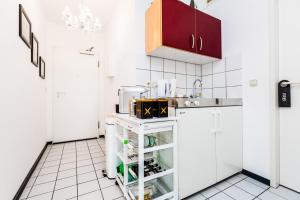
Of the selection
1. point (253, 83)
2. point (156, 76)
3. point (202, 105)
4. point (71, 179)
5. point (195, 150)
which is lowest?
point (71, 179)

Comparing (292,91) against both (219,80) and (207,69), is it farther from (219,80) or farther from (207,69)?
(207,69)

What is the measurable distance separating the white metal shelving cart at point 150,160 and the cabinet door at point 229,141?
0.55m

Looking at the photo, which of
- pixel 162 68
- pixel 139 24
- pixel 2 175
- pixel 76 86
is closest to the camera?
pixel 2 175

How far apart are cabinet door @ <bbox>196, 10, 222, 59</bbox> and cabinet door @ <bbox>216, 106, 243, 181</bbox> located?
0.74m

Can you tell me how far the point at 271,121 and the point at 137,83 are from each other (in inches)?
55.6

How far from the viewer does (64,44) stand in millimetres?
3271

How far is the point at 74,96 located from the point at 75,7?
1.75 m

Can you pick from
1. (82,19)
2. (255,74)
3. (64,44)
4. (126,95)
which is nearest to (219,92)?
(255,74)

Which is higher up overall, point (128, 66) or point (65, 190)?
point (128, 66)

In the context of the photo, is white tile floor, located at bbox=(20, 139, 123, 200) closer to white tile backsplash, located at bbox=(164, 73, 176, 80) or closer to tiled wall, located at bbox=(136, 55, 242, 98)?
tiled wall, located at bbox=(136, 55, 242, 98)

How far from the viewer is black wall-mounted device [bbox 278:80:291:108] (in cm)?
140

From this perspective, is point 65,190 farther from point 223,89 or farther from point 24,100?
point 223,89

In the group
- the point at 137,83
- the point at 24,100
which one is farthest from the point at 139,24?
the point at 24,100

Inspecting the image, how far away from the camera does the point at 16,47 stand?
4.74 ft
